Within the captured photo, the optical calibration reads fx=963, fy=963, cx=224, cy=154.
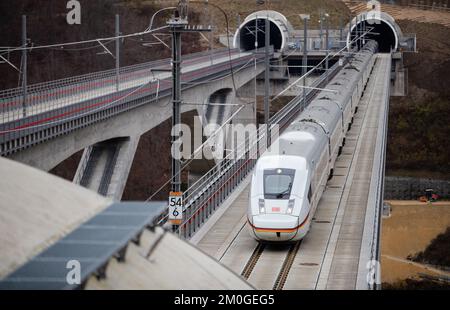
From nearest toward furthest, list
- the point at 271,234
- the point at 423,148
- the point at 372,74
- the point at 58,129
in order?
the point at 271,234, the point at 58,129, the point at 372,74, the point at 423,148

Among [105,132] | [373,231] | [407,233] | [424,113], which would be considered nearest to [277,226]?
[373,231]

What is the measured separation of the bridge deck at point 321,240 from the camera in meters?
24.2

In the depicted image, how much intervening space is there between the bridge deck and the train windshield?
174 centimetres

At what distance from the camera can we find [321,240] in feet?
92.3

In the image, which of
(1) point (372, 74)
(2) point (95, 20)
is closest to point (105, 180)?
(1) point (372, 74)

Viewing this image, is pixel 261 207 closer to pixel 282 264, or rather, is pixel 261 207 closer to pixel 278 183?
pixel 278 183

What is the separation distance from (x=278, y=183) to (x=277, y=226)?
1.33 meters

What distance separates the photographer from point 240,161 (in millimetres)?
39344

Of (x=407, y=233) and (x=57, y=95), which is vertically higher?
(x=57, y=95)

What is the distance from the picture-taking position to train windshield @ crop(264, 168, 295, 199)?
25953mm

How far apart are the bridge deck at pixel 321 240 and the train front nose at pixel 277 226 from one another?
0.70 meters

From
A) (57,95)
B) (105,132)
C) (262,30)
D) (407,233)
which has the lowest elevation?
(407,233)
